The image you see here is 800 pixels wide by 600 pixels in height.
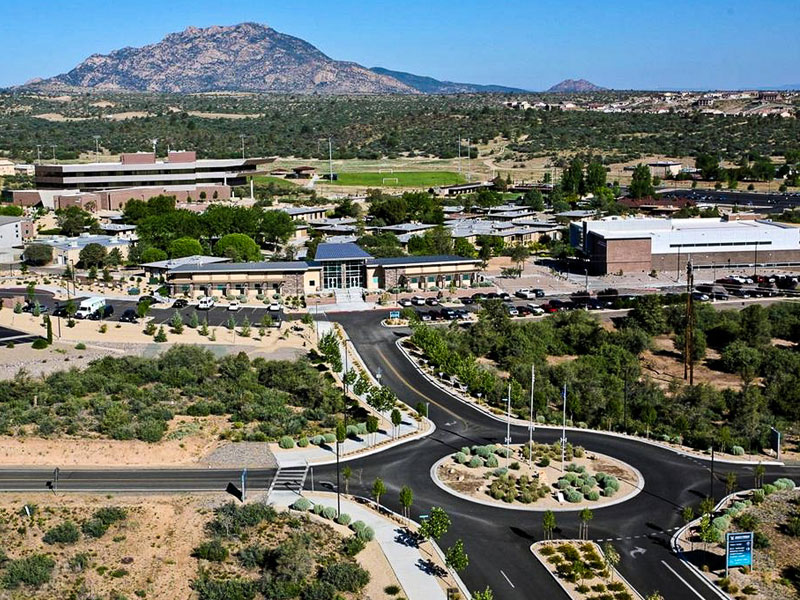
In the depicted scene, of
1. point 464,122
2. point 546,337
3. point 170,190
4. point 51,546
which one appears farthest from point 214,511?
point 464,122

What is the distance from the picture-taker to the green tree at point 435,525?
30.8 meters

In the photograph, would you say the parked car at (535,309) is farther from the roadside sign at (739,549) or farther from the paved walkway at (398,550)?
the roadside sign at (739,549)

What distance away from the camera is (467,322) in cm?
6512

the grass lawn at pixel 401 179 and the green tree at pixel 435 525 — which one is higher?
the grass lawn at pixel 401 179

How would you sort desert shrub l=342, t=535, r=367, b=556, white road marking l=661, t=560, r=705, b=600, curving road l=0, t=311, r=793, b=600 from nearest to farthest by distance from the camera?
white road marking l=661, t=560, r=705, b=600 → curving road l=0, t=311, r=793, b=600 → desert shrub l=342, t=535, r=367, b=556

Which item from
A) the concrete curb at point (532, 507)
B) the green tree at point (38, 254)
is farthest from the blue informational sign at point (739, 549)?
the green tree at point (38, 254)

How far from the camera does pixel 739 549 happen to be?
98.0ft

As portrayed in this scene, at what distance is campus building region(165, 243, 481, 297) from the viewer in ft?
238

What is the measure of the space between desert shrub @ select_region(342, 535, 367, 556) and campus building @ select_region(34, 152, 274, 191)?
330 feet

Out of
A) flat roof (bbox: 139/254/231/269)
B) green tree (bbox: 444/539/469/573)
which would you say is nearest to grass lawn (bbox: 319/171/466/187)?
flat roof (bbox: 139/254/231/269)

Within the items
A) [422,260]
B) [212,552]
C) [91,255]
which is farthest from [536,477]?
[91,255]

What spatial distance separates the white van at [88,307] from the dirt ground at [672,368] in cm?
3508

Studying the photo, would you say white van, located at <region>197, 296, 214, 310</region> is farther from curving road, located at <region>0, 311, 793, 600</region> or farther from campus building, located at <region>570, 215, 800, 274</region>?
campus building, located at <region>570, 215, 800, 274</region>

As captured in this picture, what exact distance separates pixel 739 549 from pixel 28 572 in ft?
70.2
